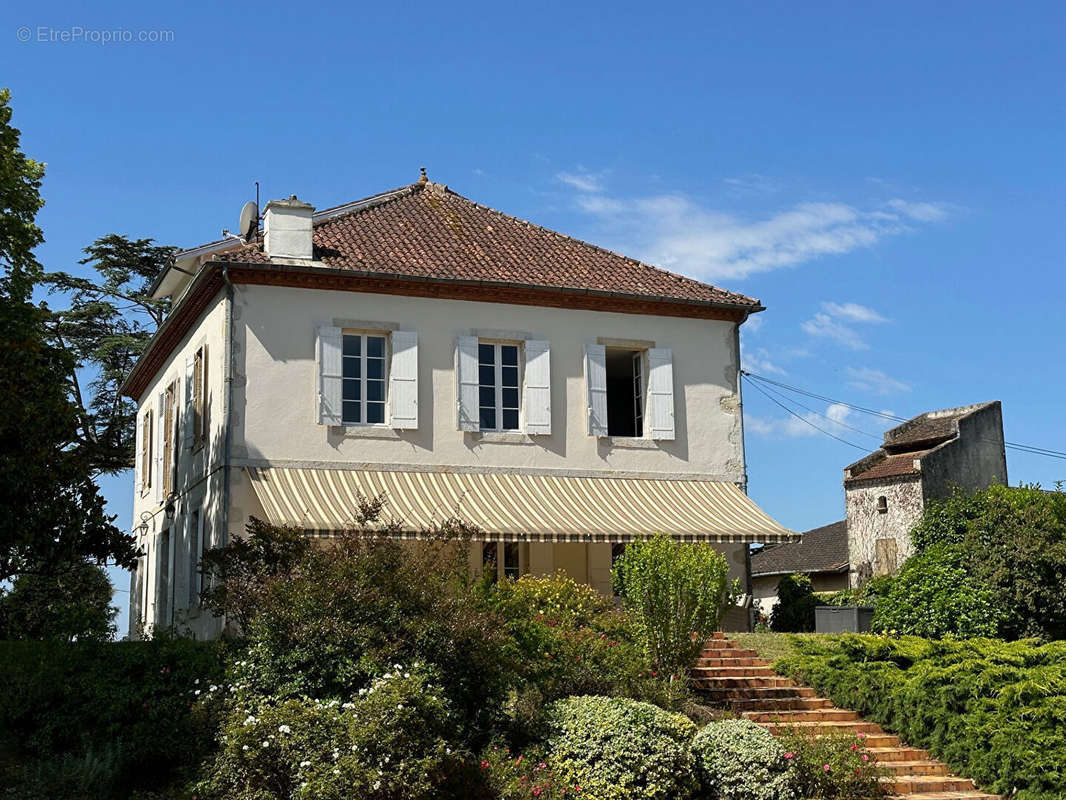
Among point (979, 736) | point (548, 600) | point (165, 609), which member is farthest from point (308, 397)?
point (979, 736)

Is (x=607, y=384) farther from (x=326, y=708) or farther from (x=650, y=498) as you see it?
(x=326, y=708)

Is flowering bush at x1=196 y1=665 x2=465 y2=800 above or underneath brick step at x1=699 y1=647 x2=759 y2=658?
underneath

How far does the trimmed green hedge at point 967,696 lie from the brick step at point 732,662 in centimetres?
54

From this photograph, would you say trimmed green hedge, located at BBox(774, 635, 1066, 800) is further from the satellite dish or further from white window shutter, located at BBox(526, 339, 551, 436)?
the satellite dish

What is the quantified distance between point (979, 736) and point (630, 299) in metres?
11.6

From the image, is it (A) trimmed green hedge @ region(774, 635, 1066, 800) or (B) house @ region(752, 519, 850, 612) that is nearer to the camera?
(A) trimmed green hedge @ region(774, 635, 1066, 800)

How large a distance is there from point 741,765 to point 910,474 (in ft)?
55.3

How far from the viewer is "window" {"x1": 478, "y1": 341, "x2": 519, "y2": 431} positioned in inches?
937

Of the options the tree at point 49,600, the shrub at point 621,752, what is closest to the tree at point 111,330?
the tree at point 49,600

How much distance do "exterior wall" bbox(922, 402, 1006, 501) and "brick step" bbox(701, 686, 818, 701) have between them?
11982mm

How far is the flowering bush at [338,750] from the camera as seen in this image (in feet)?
42.1

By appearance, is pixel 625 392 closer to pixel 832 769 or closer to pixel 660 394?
pixel 660 394

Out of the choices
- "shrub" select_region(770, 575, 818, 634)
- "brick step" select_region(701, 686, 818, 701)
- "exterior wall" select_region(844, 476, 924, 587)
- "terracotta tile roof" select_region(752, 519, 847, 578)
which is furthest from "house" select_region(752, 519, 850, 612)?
"brick step" select_region(701, 686, 818, 701)

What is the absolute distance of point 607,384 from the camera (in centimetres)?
2658
